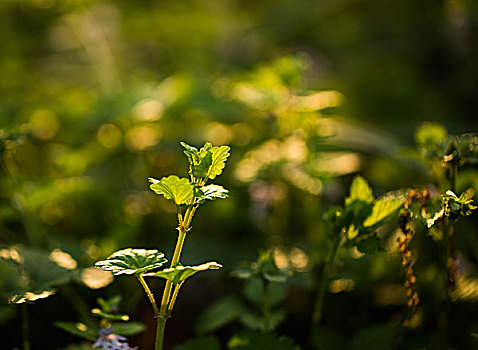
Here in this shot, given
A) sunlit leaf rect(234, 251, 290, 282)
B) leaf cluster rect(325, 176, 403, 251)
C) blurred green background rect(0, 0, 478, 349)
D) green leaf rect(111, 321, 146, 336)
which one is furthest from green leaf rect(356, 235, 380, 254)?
green leaf rect(111, 321, 146, 336)

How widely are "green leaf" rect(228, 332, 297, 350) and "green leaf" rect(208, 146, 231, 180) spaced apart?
0.28 m

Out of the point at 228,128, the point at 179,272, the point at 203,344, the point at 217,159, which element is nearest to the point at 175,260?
the point at 179,272

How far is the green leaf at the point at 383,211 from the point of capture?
0.70 m

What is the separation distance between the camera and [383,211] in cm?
70

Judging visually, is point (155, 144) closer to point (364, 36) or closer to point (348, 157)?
point (348, 157)

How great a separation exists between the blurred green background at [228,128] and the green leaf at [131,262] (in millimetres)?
278

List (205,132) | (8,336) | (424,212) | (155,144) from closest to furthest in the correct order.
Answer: (424,212)
(8,336)
(155,144)
(205,132)

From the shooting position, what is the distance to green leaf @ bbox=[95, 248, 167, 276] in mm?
562

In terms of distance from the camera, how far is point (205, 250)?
1.13 meters

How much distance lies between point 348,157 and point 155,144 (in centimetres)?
58

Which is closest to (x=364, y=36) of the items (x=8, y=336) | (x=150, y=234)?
(x=150, y=234)

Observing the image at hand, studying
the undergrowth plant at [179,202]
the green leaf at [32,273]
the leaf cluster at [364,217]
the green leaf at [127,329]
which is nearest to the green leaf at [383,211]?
the leaf cluster at [364,217]

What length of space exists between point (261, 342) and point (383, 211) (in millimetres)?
268

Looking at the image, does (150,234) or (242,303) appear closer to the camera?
(242,303)
